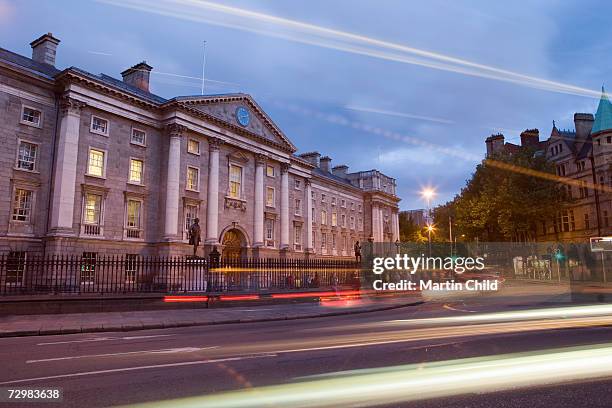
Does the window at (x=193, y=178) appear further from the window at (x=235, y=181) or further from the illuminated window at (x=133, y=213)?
the illuminated window at (x=133, y=213)

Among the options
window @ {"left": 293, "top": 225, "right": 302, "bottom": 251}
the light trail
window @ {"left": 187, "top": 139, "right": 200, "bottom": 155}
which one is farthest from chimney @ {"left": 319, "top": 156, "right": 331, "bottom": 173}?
the light trail

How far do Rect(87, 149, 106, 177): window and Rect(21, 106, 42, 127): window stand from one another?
145 inches

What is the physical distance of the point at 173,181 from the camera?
34.2m

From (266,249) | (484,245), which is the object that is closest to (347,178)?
(484,245)

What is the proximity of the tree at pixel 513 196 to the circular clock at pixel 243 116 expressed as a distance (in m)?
27.9

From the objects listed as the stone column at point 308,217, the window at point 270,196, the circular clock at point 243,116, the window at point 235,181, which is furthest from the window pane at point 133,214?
the stone column at point 308,217

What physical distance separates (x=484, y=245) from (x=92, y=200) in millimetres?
47345

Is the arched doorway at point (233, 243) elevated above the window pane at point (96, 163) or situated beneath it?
situated beneath

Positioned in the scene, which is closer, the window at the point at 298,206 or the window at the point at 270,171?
the window at the point at 270,171

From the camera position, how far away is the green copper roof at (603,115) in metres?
46.5

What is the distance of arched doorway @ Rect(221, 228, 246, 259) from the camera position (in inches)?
1577

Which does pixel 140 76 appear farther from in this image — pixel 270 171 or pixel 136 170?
pixel 270 171

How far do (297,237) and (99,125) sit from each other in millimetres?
25747

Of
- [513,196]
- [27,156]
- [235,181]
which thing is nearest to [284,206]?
[235,181]
